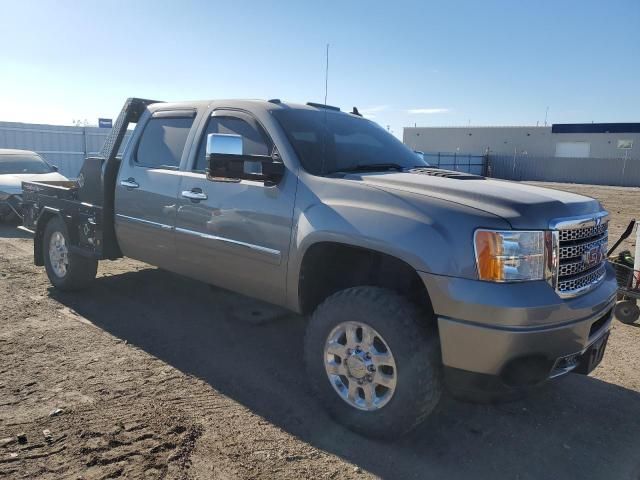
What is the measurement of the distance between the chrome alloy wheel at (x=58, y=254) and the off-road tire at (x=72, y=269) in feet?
0.13

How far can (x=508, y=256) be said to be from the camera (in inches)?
102

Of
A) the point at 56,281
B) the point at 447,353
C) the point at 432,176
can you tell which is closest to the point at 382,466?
the point at 447,353

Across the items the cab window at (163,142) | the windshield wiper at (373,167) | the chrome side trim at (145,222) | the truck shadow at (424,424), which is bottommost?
the truck shadow at (424,424)

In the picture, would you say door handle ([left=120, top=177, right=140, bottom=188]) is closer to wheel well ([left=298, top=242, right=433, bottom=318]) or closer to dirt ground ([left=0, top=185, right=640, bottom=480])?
dirt ground ([left=0, top=185, right=640, bottom=480])

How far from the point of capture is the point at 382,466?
2.79 metres

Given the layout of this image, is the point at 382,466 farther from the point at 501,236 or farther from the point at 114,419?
the point at 114,419

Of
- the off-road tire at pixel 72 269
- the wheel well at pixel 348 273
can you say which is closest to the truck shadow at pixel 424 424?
the off-road tire at pixel 72 269

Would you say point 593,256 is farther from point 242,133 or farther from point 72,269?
point 72,269

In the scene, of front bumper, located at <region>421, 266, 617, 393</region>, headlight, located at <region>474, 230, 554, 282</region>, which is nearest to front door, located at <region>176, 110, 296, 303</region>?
front bumper, located at <region>421, 266, 617, 393</region>

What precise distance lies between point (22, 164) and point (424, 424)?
38.4 ft

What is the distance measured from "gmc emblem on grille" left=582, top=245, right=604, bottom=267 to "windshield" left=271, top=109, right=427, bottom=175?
1527 mm

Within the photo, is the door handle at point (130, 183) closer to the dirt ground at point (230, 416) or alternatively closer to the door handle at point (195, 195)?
the door handle at point (195, 195)

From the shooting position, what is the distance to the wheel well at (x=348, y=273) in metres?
3.11

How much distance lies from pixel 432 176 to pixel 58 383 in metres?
3.00
